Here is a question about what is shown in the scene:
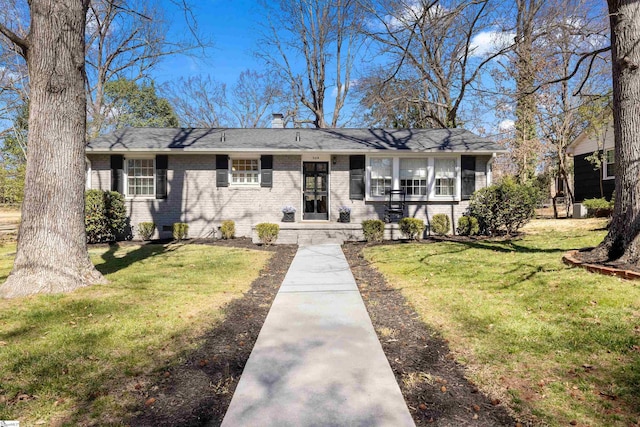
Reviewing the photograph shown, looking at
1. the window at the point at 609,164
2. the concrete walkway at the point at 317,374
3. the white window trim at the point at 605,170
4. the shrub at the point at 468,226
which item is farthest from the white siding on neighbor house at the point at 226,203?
the window at the point at 609,164

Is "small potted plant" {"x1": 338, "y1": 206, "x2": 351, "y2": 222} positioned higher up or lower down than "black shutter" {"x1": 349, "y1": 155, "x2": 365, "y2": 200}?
lower down

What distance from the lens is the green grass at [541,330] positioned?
7.77ft

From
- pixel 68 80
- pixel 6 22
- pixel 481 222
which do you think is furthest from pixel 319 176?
pixel 6 22

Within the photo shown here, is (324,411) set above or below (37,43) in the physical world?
below

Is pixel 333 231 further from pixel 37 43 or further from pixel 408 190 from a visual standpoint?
pixel 37 43

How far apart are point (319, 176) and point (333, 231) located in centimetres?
241

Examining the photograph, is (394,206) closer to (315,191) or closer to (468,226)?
(468,226)

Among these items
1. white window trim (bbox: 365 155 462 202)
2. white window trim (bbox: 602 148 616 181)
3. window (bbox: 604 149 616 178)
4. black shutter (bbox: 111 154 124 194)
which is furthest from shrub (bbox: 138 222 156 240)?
window (bbox: 604 149 616 178)

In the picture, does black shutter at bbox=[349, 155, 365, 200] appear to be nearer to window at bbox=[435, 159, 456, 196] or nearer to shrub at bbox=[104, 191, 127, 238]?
window at bbox=[435, 159, 456, 196]

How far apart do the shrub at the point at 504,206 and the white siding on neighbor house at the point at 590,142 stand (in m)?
8.87

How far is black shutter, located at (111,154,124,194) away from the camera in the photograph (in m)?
11.7

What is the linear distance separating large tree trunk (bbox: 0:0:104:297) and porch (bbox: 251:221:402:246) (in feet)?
19.2

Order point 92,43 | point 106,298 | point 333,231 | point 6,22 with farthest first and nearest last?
point 92,43 → point 6,22 → point 333,231 → point 106,298

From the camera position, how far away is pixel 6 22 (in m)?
14.8
